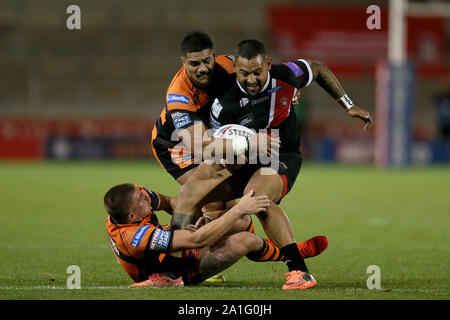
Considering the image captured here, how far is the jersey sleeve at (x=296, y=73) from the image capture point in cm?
593

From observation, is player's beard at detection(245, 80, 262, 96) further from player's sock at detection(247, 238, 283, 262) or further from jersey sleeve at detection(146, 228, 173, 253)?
jersey sleeve at detection(146, 228, 173, 253)

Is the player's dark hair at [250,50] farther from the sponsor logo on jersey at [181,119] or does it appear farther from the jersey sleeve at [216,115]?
the sponsor logo on jersey at [181,119]

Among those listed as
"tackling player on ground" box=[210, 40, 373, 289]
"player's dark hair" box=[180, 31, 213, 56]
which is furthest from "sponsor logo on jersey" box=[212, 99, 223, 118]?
"player's dark hair" box=[180, 31, 213, 56]

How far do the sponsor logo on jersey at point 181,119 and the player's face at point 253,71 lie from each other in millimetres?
539

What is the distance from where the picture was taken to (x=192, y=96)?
20.1 ft

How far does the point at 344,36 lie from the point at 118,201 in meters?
21.5

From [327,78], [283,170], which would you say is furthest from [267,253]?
[327,78]

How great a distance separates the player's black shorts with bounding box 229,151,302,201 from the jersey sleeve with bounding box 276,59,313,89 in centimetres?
57

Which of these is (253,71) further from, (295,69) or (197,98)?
(197,98)

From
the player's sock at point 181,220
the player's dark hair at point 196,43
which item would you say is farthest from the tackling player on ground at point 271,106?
the player's sock at point 181,220

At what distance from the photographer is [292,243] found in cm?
550

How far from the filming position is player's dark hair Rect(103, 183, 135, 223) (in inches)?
206

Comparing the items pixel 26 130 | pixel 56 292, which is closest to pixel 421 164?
pixel 26 130
